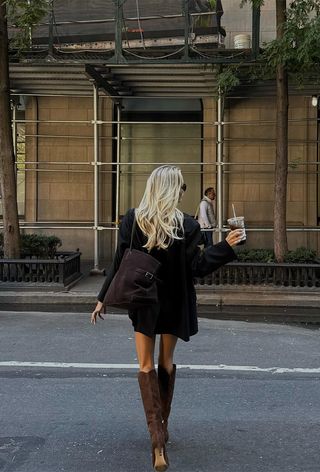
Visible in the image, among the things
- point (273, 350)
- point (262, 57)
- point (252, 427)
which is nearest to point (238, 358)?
point (273, 350)

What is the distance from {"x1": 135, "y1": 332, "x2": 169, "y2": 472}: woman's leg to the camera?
10.8 feet

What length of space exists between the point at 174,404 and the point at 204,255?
1.88m

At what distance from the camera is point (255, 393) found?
202 inches

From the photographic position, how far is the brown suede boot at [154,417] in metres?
3.29

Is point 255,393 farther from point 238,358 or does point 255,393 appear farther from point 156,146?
point 156,146

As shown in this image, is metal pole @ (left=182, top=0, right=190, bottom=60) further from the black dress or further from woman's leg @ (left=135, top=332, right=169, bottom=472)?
woman's leg @ (left=135, top=332, right=169, bottom=472)

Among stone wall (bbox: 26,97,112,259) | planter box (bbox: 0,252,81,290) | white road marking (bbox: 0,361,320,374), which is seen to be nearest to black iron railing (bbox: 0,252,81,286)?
planter box (bbox: 0,252,81,290)

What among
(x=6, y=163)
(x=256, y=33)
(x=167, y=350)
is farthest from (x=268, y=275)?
(x=167, y=350)

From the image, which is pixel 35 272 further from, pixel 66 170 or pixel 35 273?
pixel 66 170

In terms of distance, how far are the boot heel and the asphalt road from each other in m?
0.34

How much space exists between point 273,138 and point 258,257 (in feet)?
14.8

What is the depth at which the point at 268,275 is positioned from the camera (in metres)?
9.85

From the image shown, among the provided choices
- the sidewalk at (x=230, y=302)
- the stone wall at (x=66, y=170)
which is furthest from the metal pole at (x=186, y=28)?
the sidewalk at (x=230, y=302)

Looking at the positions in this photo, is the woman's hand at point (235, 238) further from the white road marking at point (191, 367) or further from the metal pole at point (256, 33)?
the metal pole at point (256, 33)
